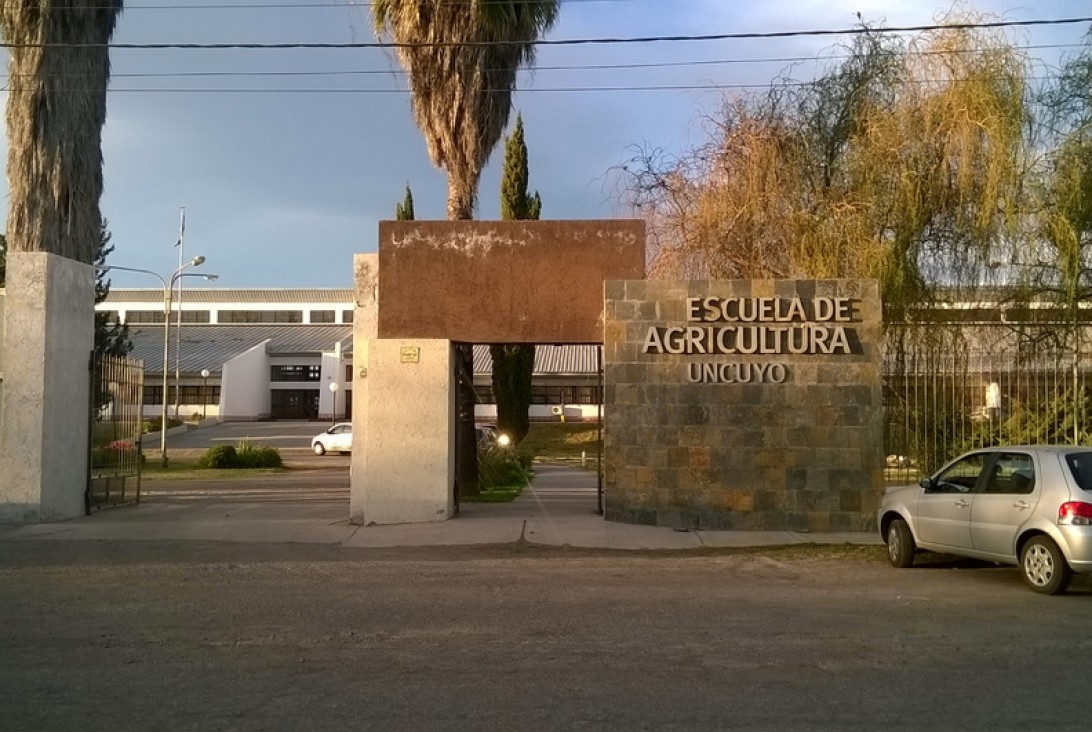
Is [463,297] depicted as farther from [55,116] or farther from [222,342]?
[222,342]

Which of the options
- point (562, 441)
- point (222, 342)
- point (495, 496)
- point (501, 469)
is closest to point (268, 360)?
point (222, 342)

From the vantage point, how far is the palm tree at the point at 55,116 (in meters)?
20.9

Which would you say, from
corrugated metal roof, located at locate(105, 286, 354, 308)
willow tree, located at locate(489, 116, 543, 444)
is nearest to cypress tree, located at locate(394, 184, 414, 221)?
willow tree, located at locate(489, 116, 543, 444)

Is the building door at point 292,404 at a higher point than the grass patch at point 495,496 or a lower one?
higher

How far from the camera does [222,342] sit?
7275 centimetres

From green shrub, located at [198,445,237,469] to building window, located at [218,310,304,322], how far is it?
179 feet

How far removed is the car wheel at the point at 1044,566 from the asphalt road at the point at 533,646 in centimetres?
18

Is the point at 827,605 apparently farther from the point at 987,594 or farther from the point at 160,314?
the point at 160,314

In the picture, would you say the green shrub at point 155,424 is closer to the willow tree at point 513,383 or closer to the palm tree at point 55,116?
the willow tree at point 513,383

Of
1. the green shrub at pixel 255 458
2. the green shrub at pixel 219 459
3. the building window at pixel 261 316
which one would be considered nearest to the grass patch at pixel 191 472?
the green shrub at pixel 219 459

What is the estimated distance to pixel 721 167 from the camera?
17453 mm

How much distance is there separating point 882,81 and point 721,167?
9.67ft

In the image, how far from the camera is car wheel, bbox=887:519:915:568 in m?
11.7

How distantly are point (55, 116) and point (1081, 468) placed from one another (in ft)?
66.8
